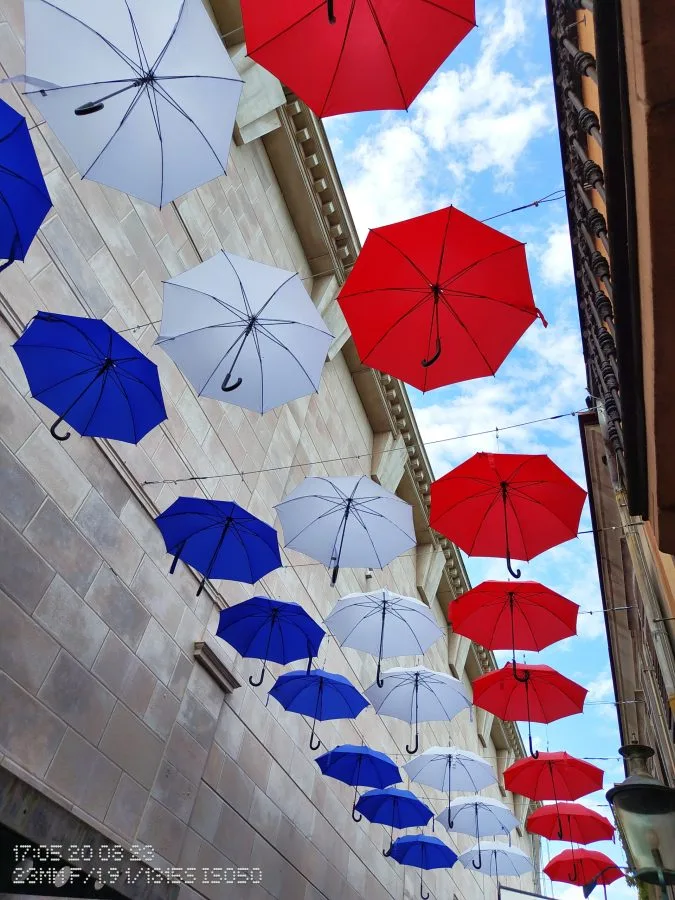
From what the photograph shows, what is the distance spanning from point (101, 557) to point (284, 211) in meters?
8.43

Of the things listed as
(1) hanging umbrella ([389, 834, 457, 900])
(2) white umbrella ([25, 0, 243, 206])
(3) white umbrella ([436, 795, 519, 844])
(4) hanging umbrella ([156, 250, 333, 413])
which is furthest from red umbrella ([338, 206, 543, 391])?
(3) white umbrella ([436, 795, 519, 844])

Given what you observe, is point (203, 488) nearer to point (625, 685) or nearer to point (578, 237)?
point (578, 237)

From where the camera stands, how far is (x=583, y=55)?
6.70 metres

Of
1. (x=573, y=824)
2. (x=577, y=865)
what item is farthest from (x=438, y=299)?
(x=577, y=865)

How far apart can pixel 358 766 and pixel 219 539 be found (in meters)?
4.84

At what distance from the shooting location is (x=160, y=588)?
760cm

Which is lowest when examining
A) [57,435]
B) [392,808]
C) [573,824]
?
[392,808]

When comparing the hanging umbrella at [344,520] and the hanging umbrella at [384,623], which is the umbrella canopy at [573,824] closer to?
the hanging umbrella at [384,623]

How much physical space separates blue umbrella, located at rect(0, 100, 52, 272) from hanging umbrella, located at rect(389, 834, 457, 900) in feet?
36.9

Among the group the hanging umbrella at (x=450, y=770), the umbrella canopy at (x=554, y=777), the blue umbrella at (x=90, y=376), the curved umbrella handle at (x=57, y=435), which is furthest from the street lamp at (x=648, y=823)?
the umbrella canopy at (x=554, y=777)

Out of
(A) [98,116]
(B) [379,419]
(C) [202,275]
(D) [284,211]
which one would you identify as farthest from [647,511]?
(B) [379,419]

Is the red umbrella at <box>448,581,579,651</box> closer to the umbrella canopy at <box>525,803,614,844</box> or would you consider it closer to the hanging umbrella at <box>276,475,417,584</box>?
the hanging umbrella at <box>276,475,417,584</box>

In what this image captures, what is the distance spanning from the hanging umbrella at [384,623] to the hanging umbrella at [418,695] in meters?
1.20

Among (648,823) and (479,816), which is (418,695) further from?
(648,823)
